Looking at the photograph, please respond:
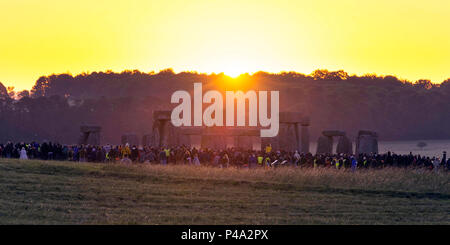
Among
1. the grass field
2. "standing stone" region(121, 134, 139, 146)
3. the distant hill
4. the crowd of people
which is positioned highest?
the distant hill

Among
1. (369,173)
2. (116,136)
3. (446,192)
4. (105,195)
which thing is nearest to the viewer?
(105,195)

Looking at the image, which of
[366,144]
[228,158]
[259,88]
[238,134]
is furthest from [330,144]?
[259,88]

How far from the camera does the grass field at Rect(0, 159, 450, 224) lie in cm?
2080

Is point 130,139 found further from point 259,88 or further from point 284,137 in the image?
point 259,88

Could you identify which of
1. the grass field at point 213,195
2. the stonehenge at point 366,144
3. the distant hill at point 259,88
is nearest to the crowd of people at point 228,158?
the grass field at point 213,195

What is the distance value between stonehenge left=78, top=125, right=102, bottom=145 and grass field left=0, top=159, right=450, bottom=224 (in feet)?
68.4

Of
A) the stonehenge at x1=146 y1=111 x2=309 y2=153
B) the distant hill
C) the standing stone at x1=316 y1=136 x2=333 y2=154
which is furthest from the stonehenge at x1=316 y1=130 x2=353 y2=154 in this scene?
the distant hill

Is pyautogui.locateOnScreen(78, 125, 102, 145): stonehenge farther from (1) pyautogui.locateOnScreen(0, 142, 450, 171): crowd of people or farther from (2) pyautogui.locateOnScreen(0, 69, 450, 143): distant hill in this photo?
(2) pyautogui.locateOnScreen(0, 69, 450, 143): distant hill

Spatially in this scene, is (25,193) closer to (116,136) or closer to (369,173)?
(369,173)

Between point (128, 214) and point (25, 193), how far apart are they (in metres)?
5.37

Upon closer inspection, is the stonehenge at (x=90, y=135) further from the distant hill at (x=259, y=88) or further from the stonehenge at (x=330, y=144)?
the distant hill at (x=259, y=88)

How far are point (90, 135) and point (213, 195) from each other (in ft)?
99.5
